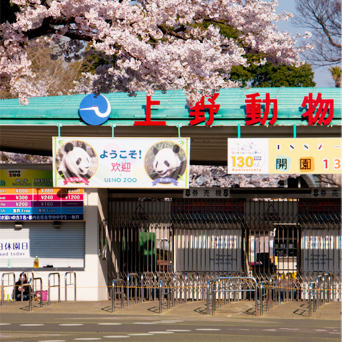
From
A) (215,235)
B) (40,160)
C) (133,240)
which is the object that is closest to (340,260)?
(215,235)

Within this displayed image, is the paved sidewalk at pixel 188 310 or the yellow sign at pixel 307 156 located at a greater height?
the yellow sign at pixel 307 156

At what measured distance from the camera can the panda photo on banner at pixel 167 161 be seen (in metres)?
13.7

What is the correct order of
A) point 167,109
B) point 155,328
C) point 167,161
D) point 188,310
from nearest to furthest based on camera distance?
point 155,328 → point 167,161 → point 167,109 → point 188,310

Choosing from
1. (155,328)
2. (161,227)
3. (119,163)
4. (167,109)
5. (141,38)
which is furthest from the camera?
(161,227)

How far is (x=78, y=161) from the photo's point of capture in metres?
13.8

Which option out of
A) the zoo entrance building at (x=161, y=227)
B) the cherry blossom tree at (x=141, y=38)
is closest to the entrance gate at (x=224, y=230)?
the zoo entrance building at (x=161, y=227)

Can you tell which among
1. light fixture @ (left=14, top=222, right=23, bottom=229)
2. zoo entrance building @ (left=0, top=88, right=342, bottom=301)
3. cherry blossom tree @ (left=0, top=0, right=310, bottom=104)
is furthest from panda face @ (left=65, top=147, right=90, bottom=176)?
cherry blossom tree @ (left=0, top=0, right=310, bottom=104)

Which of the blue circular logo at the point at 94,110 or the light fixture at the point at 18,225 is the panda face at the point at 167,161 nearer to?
the blue circular logo at the point at 94,110

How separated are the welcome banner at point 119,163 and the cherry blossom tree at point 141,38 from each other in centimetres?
477

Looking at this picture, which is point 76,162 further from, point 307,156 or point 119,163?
point 307,156

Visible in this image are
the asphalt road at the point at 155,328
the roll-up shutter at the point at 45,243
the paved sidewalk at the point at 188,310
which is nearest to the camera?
the asphalt road at the point at 155,328

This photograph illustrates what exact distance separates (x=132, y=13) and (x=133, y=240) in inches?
487

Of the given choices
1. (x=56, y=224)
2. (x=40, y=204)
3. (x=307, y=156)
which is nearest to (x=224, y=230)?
(x=307, y=156)

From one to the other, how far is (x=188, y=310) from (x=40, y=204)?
561 cm
